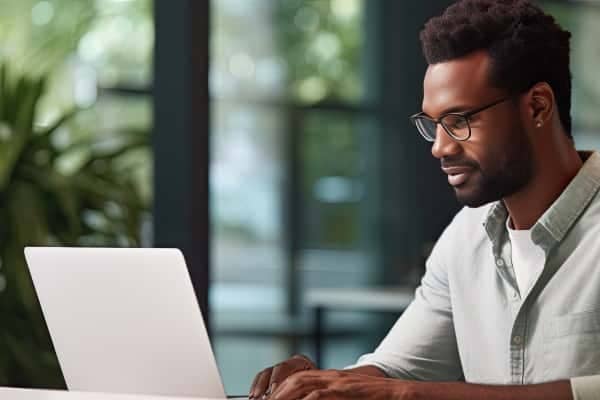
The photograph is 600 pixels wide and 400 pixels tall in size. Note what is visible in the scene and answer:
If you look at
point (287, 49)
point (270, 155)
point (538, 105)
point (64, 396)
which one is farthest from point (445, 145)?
point (287, 49)

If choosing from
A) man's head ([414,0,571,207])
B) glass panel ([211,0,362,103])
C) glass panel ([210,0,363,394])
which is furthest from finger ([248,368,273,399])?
glass panel ([211,0,362,103])

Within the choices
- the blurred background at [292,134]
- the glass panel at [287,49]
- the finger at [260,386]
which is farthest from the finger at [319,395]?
the glass panel at [287,49]

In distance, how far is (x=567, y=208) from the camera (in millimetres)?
1975

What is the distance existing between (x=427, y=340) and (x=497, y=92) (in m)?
0.51

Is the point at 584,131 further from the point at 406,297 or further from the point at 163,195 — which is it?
the point at 163,195

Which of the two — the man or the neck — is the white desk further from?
the neck

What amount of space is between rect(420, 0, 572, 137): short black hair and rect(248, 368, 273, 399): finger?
1.95 ft

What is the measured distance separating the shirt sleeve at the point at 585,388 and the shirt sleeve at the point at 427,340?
47 cm

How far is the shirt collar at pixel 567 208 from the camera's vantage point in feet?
6.46

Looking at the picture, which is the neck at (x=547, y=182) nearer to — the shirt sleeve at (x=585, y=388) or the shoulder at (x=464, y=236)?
the shoulder at (x=464, y=236)

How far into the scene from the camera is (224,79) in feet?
24.2

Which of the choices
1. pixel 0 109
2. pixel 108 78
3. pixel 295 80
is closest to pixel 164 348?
pixel 0 109

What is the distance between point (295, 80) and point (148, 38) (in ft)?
3.35

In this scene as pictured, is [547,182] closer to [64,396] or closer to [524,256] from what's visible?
[524,256]
